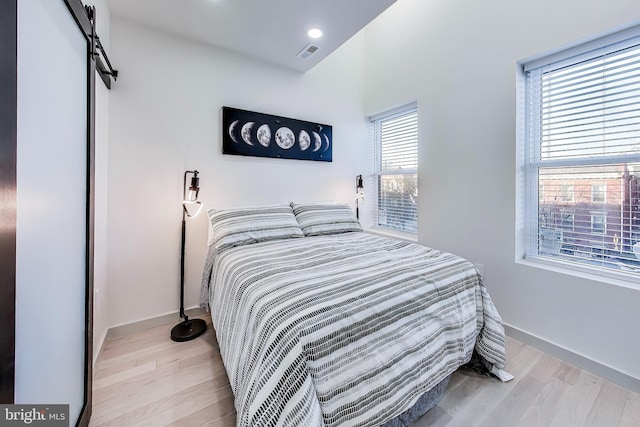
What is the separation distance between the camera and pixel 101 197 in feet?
6.38

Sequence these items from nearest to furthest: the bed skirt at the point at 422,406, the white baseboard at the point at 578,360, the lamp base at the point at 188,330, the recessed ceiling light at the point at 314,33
Result: the bed skirt at the point at 422,406 → the white baseboard at the point at 578,360 → the lamp base at the point at 188,330 → the recessed ceiling light at the point at 314,33

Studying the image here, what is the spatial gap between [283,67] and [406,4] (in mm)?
1556

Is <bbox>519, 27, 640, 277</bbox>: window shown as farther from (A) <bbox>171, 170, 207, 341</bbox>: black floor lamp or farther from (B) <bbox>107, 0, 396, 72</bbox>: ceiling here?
(A) <bbox>171, 170, 207, 341</bbox>: black floor lamp

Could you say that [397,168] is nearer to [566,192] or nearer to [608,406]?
[566,192]

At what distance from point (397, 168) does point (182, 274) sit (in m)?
2.67

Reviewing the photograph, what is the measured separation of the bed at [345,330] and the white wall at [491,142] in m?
0.70

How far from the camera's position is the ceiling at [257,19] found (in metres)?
1.93

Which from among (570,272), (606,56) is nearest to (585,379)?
(570,272)

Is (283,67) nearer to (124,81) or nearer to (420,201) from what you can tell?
(124,81)

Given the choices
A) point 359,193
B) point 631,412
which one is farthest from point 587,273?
point 359,193

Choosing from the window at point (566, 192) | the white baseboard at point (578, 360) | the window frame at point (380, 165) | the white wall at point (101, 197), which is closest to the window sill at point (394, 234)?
the window frame at point (380, 165)

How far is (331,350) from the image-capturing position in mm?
1032

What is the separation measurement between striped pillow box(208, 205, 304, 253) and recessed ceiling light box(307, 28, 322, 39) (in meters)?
1.57

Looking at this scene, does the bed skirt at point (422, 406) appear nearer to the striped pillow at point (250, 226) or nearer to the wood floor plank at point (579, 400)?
the wood floor plank at point (579, 400)
